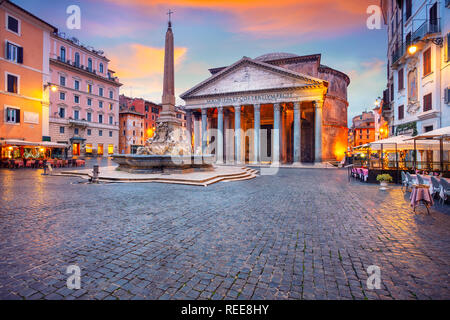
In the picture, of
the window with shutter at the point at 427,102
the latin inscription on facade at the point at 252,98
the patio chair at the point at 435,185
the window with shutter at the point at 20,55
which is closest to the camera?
the patio chair at the point at 435,185

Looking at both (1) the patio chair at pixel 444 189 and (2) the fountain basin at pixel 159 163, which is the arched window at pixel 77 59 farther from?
(1) the patio chair at pixel 444 189

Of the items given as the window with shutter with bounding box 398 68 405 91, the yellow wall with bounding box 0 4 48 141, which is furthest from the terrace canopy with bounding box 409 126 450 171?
the yellow wall with bounding box 0 4 48 141

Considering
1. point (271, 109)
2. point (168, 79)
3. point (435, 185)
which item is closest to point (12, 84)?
point (168, 79)

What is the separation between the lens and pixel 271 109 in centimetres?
3697

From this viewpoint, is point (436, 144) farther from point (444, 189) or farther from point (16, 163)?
point (16, 163)

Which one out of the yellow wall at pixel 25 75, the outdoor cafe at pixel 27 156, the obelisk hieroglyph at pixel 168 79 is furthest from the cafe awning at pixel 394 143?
the yellow wall at pixel 25 75

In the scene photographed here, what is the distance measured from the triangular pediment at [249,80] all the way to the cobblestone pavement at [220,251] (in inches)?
974

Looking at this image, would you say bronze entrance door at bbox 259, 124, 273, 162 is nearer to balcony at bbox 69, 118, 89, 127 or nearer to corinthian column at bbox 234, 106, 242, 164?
corinthian column at bbox 234, 106, 242, 164

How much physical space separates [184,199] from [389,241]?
18.4 ft

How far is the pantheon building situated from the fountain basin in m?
7.61

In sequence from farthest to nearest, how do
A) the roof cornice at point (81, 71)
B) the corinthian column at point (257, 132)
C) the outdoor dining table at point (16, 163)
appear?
the roof cornice at point (81, 71), the corinthian column at point (257, 132), the outdoor dining table at point (16, 163)

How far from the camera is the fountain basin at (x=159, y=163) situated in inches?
517

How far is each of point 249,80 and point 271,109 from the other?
830cm

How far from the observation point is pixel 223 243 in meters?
3.84
